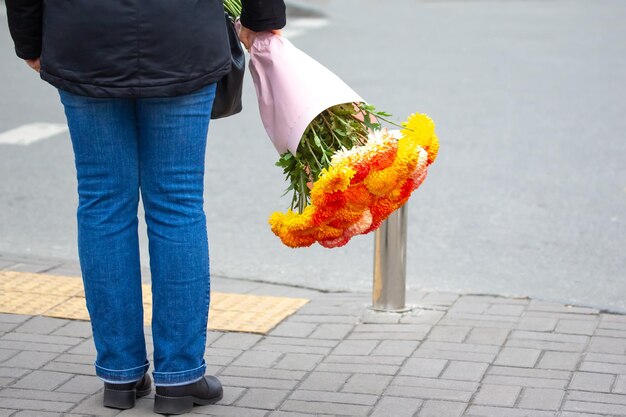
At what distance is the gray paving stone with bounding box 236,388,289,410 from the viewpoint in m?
3.61

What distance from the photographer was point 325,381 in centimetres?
385

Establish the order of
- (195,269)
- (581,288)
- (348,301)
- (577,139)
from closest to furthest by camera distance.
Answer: (195,269), (348,301), (581,288), (577,139)

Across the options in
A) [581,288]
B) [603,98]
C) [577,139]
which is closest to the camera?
[581,288]

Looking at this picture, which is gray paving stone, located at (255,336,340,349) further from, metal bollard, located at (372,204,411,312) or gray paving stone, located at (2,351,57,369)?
gray paving stone, located at (2,351,57,369)

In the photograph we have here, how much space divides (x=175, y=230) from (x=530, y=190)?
13.5 ft

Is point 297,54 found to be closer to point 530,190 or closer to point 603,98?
point 530,190

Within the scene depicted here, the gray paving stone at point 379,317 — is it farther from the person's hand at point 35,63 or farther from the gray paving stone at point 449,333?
the person's hand at point 35,63

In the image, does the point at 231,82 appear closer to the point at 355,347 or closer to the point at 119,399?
the point at 119,399

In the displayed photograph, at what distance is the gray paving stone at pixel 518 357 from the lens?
13.2 feet

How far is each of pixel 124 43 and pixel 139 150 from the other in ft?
1.17

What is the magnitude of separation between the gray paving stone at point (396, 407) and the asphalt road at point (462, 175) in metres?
1.58

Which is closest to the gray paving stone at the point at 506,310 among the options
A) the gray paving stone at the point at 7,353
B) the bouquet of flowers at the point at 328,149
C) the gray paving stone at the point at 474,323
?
the gray paving stone at the point at 474,323

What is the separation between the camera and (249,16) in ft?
11.3

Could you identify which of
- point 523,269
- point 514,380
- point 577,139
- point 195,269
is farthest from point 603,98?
point 195,269
